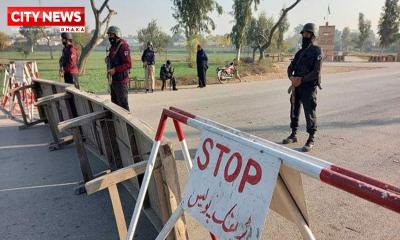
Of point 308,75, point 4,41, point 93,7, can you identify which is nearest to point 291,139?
point 308,75

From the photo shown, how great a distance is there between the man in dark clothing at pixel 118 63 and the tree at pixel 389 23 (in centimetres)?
5518

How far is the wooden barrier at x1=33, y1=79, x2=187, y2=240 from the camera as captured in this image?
282cm

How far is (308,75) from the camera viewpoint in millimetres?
5516

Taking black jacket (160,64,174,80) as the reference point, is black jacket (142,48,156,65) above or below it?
above

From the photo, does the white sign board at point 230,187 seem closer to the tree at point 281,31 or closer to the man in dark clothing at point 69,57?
the man in dark clothing at point 69,57

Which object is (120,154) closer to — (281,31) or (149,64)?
(149,64)

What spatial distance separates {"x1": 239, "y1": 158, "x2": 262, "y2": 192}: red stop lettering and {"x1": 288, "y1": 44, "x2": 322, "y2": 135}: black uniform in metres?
3.94

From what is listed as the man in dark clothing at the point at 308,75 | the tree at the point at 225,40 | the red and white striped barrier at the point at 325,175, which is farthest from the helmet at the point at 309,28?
the tree at the point at 225,40

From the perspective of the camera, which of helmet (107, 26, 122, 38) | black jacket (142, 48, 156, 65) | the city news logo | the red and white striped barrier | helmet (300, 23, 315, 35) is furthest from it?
the city news logo

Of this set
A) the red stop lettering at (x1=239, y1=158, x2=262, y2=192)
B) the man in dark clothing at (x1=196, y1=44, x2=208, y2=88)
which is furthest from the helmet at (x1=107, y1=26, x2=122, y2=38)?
the man in dark clothing at (x1=196, y1=44, x2=208, y2=88)

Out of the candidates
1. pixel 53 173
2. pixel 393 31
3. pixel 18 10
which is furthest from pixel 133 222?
pixel 393 31

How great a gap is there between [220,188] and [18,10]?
24437mm

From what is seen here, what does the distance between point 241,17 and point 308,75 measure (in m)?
27.2

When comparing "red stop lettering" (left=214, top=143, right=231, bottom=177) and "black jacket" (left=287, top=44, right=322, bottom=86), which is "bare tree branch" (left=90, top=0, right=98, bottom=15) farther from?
"red stop lettering" (left=214, top=143, right=231, bottom=177)
